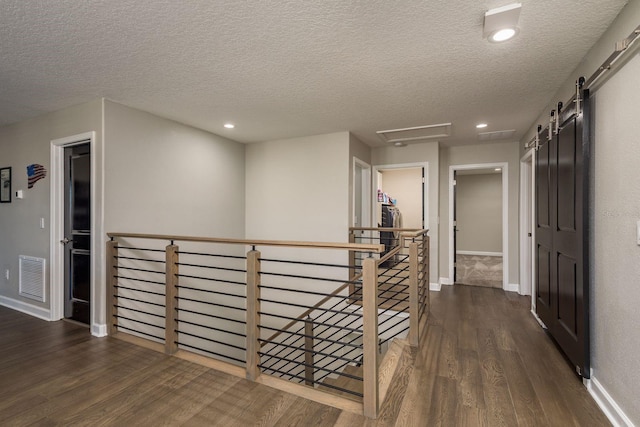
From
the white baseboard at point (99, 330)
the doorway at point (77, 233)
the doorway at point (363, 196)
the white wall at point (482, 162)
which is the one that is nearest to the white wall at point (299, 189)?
the doorway at point (363, 196)

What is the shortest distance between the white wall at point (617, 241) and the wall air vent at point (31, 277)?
5.11 metres

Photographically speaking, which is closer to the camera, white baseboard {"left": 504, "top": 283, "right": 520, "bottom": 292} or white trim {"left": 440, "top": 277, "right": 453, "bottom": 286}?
white baseboard {"left": 504, "top": 283, "right": 520, "bottom": 292}


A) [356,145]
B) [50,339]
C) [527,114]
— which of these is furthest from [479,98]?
[50,339]

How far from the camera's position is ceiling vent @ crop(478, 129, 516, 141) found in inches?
166

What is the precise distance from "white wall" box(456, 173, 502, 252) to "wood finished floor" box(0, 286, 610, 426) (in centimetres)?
608

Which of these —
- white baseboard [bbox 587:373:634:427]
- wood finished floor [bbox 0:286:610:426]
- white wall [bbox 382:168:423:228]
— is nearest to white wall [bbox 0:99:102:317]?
Result: wood finished floor [bbox 0:286:610:426]

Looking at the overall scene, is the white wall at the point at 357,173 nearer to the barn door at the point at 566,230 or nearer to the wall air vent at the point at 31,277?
the barn door at the point at 566,230

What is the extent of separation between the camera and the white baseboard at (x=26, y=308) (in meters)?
3.46

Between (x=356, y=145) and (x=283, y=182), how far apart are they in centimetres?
124

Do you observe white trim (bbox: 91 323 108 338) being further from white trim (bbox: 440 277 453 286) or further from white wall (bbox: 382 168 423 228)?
white wall (bbox: 382 168 423 228)

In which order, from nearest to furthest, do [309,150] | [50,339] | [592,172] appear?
[592,172] < [50,339] < [309,150]

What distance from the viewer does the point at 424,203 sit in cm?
491

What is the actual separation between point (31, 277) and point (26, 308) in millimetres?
409

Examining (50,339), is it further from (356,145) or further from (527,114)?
(527,114)
